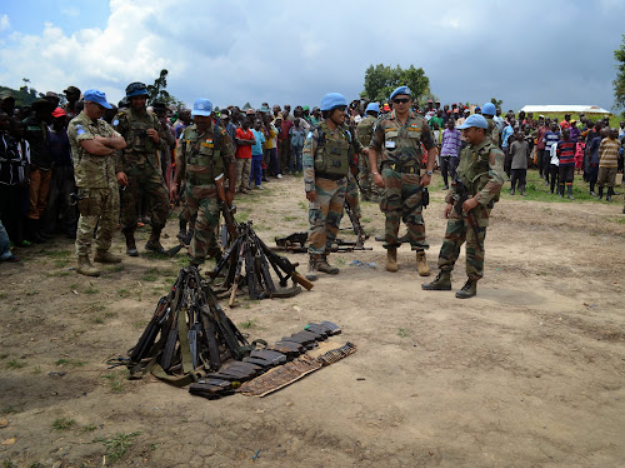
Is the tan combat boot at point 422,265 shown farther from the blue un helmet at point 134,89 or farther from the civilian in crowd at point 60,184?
the civilian in crowd at point 60,184

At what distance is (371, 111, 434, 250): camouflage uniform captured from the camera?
24.1 feet

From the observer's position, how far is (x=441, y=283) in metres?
6.71

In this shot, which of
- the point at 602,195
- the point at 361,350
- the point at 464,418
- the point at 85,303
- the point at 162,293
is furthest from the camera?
the point at 602,195

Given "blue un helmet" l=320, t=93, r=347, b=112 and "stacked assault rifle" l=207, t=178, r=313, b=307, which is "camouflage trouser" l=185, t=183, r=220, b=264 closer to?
"stacked assault rifle" l=207, t=178, r=313, b=307

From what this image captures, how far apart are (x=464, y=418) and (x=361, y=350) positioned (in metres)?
1.31

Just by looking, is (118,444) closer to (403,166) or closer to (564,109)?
(403,166)

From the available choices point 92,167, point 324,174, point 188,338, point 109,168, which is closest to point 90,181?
point 92,167

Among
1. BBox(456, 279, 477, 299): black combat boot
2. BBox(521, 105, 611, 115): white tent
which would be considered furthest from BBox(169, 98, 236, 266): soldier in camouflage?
BBox(521, 105, 611, 115): white tent

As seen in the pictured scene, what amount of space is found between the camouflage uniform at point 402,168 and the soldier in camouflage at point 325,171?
19.9 inches

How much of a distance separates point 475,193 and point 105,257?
204 inches

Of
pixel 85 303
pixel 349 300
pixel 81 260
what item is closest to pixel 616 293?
pixel 349 300

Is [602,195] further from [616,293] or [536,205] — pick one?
[616,293]

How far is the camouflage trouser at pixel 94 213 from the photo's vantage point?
714cm

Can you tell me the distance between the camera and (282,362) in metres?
4.55
